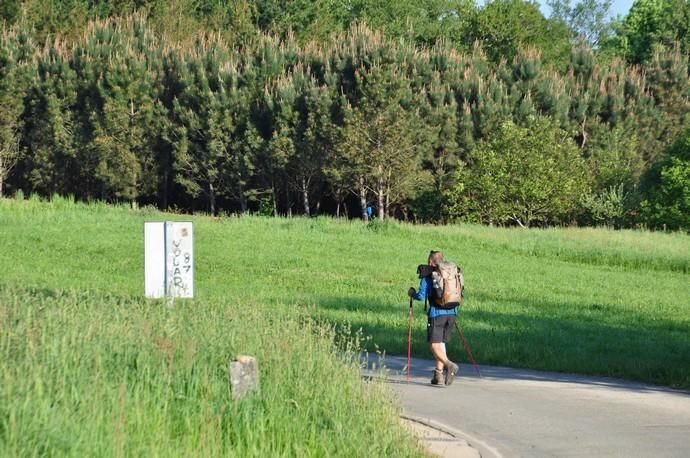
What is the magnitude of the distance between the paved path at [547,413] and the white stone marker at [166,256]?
352cm

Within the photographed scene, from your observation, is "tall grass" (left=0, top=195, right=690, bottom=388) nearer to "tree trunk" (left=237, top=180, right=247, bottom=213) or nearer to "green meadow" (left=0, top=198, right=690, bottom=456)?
"green meadow" (left=0, top=198, right=690, bottom=456)

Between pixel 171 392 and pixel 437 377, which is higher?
pixel 171 392

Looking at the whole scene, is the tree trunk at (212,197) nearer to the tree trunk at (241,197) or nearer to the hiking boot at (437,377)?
the tree trunk at (241,197)

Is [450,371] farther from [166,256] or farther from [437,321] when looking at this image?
[166,256]

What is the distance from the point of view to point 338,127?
54875mm

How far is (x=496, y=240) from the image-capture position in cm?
4231

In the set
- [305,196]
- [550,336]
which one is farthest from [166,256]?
[305,196]

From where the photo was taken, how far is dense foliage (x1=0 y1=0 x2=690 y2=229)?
56125mm

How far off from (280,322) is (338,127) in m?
41.9

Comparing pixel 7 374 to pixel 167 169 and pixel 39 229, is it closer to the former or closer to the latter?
pixel 39 229

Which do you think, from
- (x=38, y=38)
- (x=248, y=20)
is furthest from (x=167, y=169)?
(x=248, y=20)

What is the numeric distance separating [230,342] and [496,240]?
1208 inches

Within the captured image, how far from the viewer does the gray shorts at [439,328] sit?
619 inches

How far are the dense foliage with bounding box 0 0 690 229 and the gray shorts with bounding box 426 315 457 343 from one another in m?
38.8
